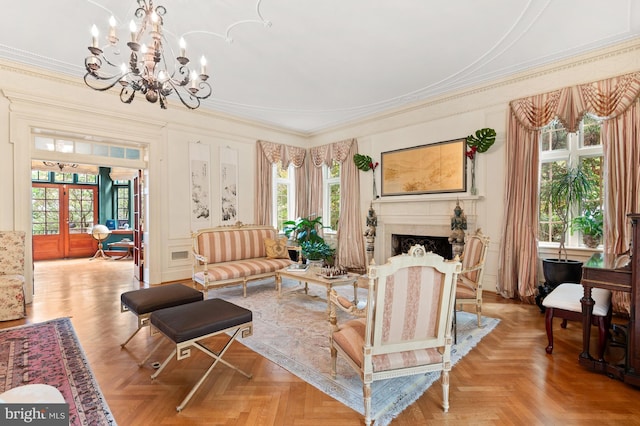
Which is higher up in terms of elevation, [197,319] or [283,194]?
[283,194]

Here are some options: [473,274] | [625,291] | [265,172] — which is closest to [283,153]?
[265,172]

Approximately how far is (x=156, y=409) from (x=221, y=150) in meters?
5.15

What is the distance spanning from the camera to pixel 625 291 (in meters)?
2.28

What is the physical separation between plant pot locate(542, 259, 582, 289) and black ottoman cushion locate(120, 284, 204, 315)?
430cm

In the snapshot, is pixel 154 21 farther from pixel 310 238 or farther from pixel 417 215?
pixel 310 238

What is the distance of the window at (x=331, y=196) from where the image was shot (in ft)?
24.9

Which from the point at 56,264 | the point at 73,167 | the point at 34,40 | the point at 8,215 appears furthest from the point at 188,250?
the point at 73,167

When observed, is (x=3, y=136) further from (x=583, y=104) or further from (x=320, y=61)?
(x=583, y=104)

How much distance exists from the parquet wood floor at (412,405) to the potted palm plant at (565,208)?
0.76 metres

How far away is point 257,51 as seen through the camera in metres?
4.00

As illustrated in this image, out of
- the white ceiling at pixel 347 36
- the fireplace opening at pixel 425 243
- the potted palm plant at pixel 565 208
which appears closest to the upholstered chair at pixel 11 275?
the white ceiling at pixel 347 36

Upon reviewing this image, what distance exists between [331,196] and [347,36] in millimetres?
4400

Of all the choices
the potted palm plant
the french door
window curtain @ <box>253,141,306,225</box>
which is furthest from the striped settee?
the french door

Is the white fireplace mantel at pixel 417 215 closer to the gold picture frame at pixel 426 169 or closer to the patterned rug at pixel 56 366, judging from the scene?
the gold picture frame at pixel 426 169
